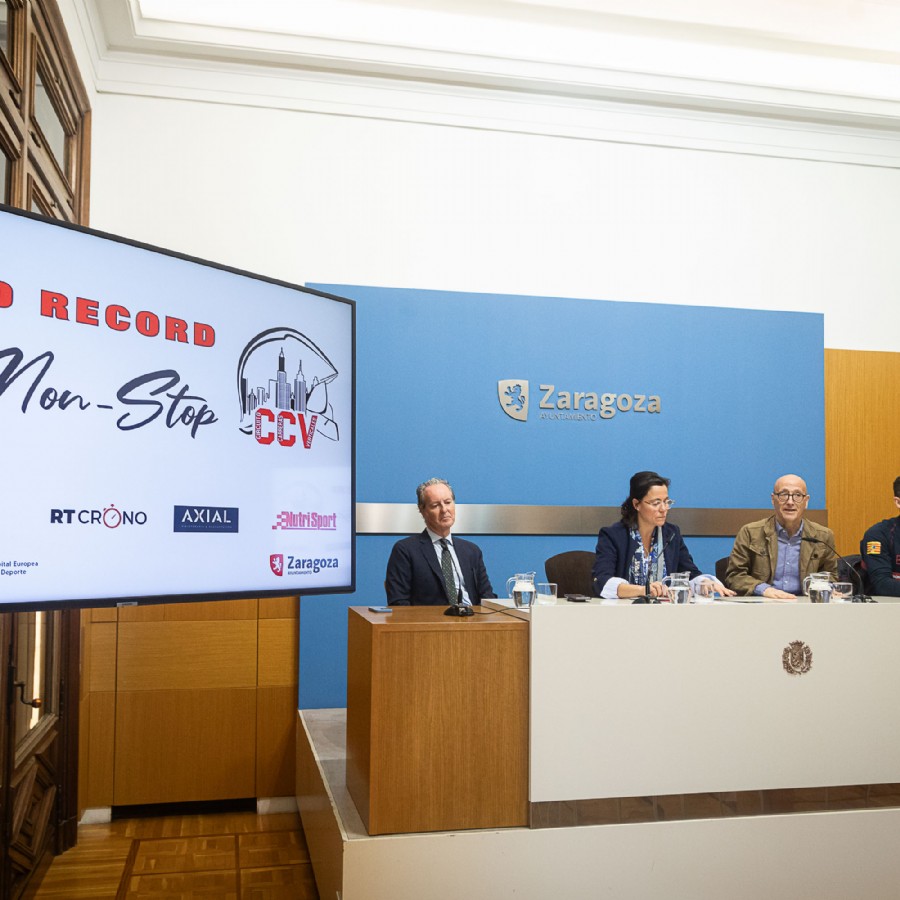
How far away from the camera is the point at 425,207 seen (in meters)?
4.92

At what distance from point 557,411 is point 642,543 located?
1.20 m

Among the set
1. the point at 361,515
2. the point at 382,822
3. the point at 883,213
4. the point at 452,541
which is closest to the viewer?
the point at 382,822

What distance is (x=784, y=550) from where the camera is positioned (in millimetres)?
4020

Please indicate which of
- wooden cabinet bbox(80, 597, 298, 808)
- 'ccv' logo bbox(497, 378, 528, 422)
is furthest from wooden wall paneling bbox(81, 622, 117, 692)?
'ccv' logo bbox(497, 378, 528, 422)

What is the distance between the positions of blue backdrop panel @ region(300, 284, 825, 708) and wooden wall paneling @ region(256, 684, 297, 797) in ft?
0.37

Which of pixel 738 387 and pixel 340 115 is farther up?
pixel 340 115

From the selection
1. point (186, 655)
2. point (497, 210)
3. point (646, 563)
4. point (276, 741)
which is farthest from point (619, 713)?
point (497, 210)

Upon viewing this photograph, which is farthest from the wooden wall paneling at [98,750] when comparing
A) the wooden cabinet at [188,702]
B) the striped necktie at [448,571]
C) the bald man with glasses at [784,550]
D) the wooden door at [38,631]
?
the bald man with glasses at [784,550]

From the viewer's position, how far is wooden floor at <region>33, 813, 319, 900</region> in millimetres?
3404

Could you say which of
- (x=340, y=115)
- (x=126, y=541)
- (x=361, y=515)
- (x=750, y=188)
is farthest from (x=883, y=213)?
(x=126, y=541)

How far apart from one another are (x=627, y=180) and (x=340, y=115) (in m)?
1.63

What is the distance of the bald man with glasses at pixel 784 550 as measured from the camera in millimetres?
3959

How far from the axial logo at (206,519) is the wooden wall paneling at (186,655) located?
7.75ft

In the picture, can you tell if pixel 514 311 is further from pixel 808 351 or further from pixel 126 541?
pixel 126 541
